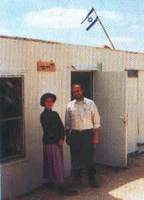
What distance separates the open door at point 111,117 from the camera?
9.67 m

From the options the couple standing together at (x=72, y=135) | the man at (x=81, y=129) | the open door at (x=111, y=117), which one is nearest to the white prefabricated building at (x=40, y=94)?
the open door at (x=111, y=117)

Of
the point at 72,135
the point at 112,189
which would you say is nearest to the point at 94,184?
the point at 112,189

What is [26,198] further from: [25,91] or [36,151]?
[25,91]

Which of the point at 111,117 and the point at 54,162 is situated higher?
the point at 111,117

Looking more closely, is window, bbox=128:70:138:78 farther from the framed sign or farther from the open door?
the framed sign

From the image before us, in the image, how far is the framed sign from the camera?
8164 millimetres

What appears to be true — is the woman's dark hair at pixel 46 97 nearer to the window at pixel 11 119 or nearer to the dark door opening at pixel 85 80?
the window at pixel 11 119

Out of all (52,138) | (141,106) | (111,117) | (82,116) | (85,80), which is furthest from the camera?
(141,106)

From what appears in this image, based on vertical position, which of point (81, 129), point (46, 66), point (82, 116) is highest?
point (46, 66)

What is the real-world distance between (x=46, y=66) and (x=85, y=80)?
A: 6.83ft

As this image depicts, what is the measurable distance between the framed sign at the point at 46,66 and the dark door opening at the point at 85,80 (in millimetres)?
1621

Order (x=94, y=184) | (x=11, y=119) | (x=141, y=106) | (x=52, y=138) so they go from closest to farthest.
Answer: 1. (x=52, y=138)
2. (x=11, y=119)
3. (x=94, y=184)
4. (x=141, y=106)

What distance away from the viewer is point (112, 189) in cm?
807

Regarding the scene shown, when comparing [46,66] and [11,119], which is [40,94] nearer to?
[46,66]
